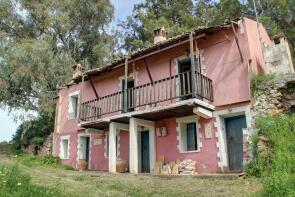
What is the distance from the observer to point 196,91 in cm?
1213

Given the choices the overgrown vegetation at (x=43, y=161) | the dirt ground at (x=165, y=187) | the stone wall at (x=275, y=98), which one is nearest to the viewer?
the dirt ground at (x=165, y=187)

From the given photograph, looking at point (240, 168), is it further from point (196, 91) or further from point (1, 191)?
point (1, 191)

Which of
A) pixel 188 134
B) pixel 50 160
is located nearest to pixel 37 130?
pixel 50 160

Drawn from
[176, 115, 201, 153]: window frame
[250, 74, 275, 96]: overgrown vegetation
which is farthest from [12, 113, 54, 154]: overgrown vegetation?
[250, 74, 275, 96]: overgrown vegetation

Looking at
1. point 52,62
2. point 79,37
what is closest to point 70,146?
point 52,62

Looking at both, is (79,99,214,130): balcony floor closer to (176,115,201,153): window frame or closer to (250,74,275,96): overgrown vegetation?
(176,115,201,153): window frame

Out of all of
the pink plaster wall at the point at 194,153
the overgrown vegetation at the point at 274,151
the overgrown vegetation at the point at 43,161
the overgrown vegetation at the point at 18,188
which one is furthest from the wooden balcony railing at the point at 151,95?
the overgrown vegetation at the point at 18,188

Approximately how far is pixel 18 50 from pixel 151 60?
10.9m

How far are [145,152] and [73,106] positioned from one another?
22.0ft

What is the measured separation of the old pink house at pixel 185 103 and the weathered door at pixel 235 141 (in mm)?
37

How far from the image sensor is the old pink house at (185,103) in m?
12.4

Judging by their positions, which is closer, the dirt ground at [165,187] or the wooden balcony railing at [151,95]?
the dirt ground at [165,187]

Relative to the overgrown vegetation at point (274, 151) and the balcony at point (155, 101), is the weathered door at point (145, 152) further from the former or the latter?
the overgrown vegetation at point (274, 151)

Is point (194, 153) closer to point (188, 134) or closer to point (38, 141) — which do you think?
point (188, 134)
